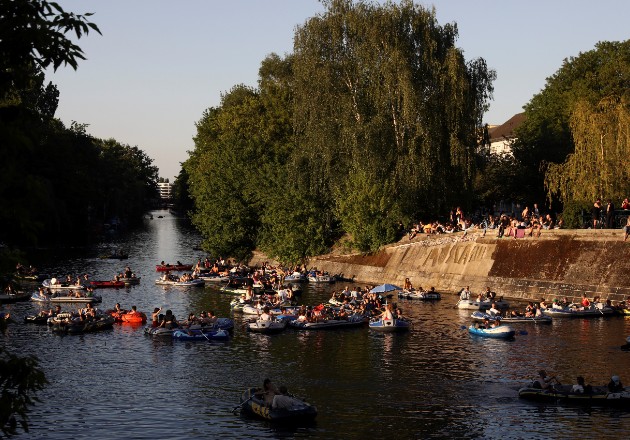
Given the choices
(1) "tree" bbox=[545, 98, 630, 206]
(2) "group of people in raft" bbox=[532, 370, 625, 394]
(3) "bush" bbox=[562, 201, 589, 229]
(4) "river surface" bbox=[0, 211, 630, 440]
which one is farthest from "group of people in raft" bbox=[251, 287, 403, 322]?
(1) "tree" bbox=[545, 98, 630, 206]

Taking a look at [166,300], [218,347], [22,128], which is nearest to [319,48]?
[166,300]

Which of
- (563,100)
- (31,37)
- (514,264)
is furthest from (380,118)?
(31,37)

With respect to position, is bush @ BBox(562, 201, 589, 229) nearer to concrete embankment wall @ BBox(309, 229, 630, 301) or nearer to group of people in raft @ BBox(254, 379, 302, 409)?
concrete embankment wall @ BBox(309, 229, 630, 301)

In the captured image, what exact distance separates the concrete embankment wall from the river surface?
17.1ft

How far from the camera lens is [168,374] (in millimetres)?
42750

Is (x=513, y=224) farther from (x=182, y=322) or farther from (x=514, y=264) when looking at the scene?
(x=182, y=322)

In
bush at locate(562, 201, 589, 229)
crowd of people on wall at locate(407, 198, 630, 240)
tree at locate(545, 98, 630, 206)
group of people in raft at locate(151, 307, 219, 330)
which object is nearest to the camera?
group of people in raft at locate(151, 307, 219, 330)

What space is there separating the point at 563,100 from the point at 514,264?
48.8 metres

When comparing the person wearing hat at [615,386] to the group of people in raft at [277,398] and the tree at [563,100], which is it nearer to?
the group of people in raft at [277,398]

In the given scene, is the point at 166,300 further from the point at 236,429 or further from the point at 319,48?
the point at 236,429

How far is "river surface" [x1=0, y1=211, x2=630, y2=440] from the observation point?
33.7 meters

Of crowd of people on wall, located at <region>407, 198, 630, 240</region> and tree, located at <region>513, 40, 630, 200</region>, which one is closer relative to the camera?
crowd of people on wall, located at <region>407, 198, 630, 240</region>

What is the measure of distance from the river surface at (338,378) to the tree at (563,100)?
34745 millimetres

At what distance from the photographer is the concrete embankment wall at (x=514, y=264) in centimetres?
6128
